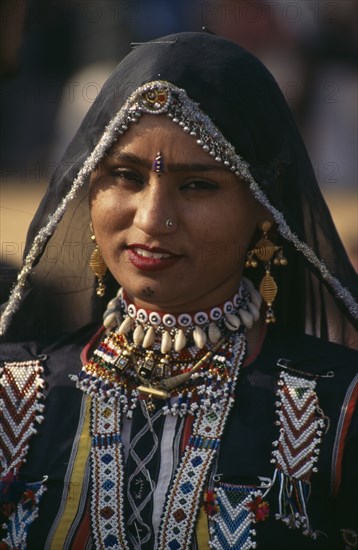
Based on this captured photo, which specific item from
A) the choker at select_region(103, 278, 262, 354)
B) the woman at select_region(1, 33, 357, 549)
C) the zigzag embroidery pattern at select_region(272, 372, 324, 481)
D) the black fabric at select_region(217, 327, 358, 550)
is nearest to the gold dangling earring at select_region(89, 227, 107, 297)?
the woman at select_region(1, 33, 357, 549)

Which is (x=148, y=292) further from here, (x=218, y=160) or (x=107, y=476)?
(x=107, y=476)

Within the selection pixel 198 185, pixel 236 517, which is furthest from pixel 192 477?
pixel 198 185

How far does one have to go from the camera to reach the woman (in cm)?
237

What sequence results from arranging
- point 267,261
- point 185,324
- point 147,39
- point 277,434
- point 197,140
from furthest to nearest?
1. point 147,39
2. point 267,261
3. point 185,324
4. point 277,434
5. point 197,140

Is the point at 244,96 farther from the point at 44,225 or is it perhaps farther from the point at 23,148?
the point at 23,148

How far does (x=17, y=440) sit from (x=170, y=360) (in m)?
0.50

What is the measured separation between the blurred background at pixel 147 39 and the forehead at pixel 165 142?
2.80 metres

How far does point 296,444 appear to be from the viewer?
242cm

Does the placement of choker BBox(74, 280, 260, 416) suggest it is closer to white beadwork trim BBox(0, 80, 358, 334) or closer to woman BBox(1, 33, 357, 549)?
woman BBox(1, 33, 357, 549)

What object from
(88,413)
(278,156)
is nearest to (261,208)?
(278,156)

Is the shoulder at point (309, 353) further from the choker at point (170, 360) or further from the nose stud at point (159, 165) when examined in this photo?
the nose stud at point (159, 165)

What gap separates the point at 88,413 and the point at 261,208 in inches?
30.7

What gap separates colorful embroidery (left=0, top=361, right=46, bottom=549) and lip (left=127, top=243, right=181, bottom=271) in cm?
51

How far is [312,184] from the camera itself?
2.66m
